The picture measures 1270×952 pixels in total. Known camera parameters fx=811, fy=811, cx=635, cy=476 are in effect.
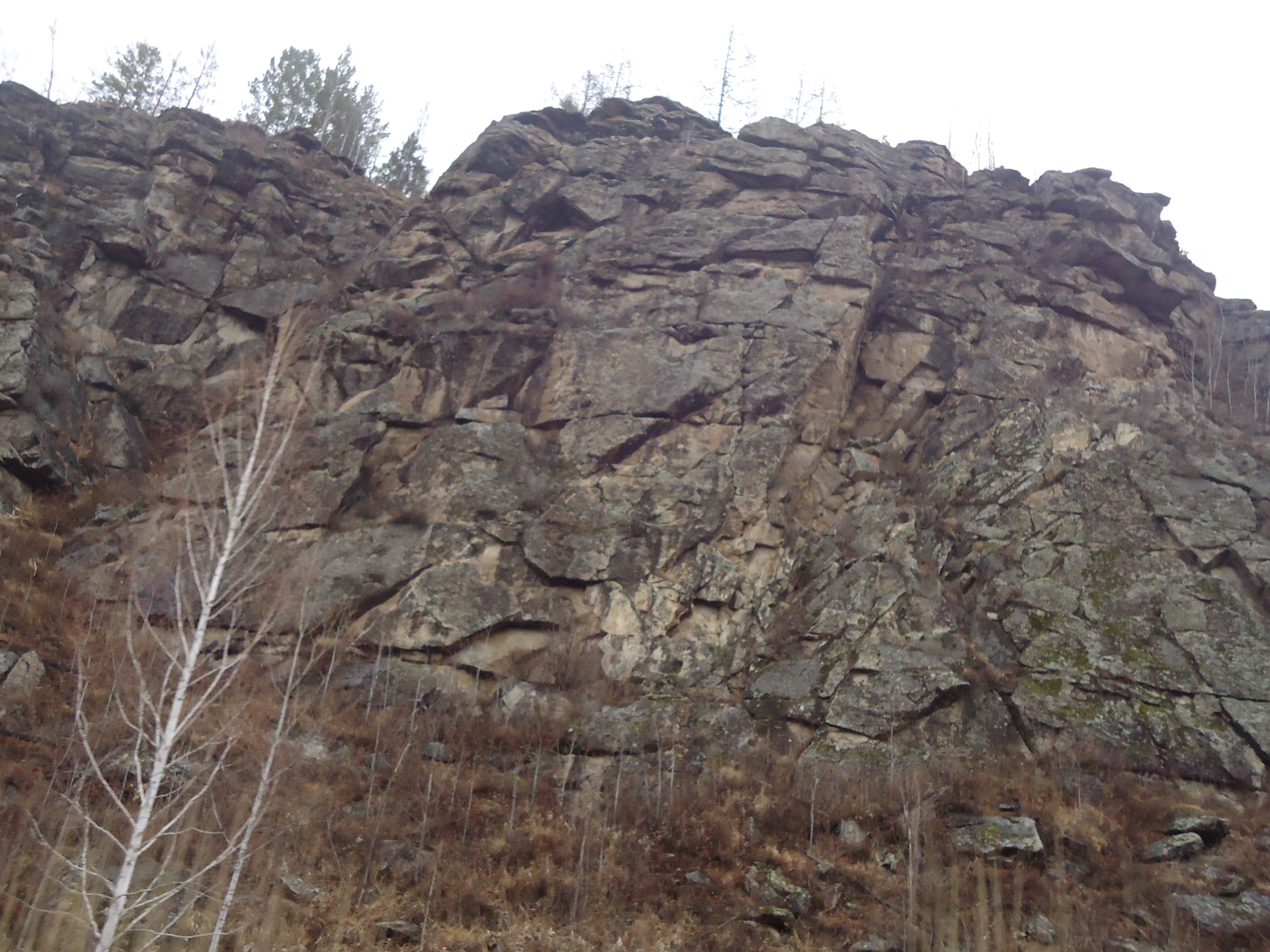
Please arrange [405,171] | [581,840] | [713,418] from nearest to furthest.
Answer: [581,840] → [713,418] → [405,171]

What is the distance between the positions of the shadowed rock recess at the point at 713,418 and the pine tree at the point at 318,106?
42.6 feet

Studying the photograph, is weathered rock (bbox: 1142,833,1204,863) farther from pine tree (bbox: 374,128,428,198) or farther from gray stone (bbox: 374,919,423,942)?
pine tree (bbox: 374,128,428,198)

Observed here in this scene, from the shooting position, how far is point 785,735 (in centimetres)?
1359

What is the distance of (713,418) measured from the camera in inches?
722

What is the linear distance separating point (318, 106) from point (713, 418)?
108 feet

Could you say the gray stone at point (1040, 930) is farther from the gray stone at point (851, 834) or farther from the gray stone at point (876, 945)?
the gray stone at point (851, 834)

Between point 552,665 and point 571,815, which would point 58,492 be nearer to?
point 552,665

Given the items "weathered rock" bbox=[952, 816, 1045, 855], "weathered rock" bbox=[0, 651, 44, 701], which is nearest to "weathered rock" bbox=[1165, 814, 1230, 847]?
"weathered rock" bbox=[952, 816, 1045, 855]

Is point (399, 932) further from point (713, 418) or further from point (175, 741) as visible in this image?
point (713, 418)

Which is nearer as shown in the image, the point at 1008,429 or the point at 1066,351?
the point at 1008,429

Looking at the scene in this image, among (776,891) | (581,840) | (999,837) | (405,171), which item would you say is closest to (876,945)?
(776,891)

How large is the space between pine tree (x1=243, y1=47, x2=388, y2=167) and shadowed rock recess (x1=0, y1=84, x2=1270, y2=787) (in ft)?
42.6

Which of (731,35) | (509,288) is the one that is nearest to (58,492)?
(509,288)

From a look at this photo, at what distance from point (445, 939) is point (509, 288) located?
16.0 m
